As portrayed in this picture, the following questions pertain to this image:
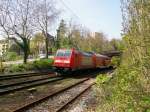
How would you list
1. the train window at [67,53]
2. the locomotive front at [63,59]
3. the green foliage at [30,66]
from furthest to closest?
the green foliage at [30,66] → the train window at [67,53] → the locomotive front at [63,59]

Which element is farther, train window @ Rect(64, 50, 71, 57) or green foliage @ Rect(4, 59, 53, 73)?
green foliage @ Rect(4, 59, 53, 73)

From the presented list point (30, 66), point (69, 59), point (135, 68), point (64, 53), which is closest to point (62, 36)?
point (30, 66)

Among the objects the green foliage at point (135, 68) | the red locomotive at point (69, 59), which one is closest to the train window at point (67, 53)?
the red locomotive at point (69, 59)

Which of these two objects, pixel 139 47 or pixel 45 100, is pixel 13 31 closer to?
pixel 45 100

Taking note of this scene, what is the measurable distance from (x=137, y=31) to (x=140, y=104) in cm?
189

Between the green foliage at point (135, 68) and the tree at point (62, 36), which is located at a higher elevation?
the tree at point (62, 36)

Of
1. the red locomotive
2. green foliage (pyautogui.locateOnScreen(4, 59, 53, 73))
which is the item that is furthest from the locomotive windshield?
green foliage (pyautogui.locateOnScreen(4, 59, 53, 73))

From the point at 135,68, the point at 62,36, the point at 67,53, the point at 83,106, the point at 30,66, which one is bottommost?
the point at 83,106

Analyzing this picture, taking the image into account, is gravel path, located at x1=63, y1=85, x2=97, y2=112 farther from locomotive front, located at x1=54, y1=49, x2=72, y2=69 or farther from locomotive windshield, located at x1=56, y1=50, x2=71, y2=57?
locomotive windshield, located at x1=56, y1=50, x2=71, y2=57

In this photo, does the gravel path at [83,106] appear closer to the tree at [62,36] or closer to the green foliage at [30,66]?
the green foliage at [30,66]

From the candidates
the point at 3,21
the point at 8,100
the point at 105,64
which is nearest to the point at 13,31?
the point at 3,21

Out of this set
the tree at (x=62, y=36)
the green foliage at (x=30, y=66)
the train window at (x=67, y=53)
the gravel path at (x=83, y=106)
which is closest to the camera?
the gravel path at (x=83, y=106)

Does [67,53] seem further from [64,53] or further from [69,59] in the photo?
[69,59]

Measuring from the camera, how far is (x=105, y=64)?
4978 centimetres
